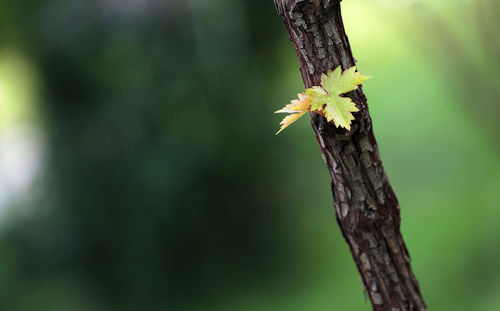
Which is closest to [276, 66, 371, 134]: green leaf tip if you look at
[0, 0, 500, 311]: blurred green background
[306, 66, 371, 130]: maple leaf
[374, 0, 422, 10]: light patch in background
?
[306, 66, 371, 130]: maple leaf

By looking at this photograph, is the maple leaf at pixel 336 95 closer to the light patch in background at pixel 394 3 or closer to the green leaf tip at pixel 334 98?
the green leaf tip at pixel 334 98

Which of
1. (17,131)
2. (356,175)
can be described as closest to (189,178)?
(17,131)

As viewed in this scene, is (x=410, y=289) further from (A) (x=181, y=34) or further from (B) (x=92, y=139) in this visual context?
(B) (x=92, y=139)

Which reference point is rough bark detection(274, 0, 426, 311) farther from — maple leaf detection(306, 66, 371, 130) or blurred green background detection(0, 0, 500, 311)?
blurred green background detection(0, 0, 500, 311)

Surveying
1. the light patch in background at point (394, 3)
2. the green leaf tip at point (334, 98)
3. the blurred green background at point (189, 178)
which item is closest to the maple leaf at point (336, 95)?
the green leaf tip at point (334, 98)

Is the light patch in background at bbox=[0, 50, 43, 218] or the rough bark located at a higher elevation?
the light patch in background at bbox=[0, 50, 43, 218]

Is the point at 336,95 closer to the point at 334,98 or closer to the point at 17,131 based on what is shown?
the point at 334,98

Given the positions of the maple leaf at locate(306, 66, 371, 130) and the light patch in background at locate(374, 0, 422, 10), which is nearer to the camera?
the maple leaf at locate(306, 66, 371, 130)
